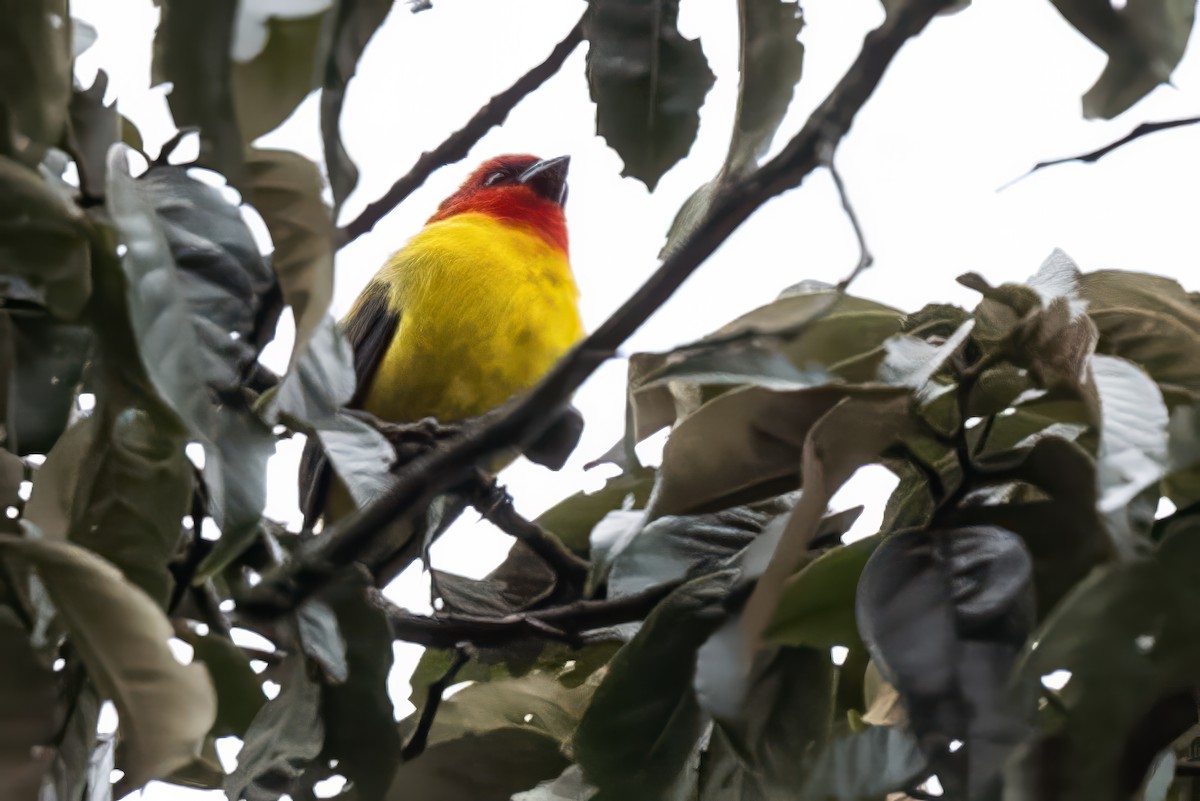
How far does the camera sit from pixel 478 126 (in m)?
1.33

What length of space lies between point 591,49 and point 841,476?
0.43 metres

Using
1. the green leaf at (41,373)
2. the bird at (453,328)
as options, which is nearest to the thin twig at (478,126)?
the green leaf at (41,373)

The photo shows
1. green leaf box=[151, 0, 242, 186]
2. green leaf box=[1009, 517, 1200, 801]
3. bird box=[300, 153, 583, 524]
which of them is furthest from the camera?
bird box=[300, 153, 583, 524]

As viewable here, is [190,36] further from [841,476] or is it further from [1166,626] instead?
[1166,626]

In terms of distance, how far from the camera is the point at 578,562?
49.4 inches

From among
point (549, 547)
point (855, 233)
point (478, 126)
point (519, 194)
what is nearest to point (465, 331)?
point (519, 194)

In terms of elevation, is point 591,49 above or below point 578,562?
above

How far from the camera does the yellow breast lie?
2.50 m

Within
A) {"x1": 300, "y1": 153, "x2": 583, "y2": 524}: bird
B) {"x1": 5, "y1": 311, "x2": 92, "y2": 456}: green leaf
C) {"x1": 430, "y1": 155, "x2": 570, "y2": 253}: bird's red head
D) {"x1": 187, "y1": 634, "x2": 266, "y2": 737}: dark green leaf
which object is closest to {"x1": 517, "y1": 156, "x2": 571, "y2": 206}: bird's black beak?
{"x1": 430, "y1": 155, "x2": 570, "y2": 253}: bird's red head

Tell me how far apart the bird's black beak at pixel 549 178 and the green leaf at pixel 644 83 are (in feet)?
7.97

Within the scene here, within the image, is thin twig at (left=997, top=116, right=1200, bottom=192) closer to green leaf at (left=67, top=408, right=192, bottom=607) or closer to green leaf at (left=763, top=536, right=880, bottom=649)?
green leaf at (left=763, top=536, right=880, bottom=649)

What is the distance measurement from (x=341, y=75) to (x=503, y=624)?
0.65m

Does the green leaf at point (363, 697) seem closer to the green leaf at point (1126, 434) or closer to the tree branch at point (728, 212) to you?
the tree branch at point (728, 212)

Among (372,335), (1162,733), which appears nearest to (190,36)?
(1162,733)
